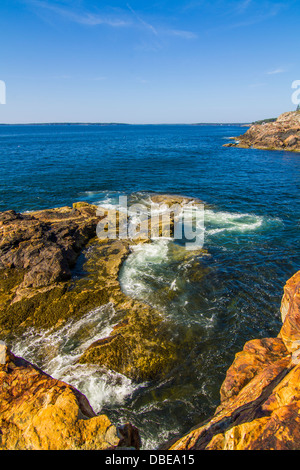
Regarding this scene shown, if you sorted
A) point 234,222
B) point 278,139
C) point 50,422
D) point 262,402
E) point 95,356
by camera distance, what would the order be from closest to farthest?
point 50,422 → point 262,402 → point 95,356 → point 234,222 → point 278,139

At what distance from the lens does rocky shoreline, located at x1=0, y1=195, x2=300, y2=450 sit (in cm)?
Answer: 505

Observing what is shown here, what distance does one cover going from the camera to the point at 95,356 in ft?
35.3

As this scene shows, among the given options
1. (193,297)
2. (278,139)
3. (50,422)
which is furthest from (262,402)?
(278,139)

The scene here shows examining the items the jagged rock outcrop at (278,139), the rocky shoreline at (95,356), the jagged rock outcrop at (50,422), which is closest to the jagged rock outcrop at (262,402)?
the rocky shoreline at (95,356)

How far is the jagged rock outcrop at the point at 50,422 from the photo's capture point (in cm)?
502

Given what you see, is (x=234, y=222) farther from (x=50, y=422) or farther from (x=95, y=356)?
(x=50, y=422)

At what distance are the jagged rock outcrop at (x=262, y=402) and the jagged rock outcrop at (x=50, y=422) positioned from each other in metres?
2.01

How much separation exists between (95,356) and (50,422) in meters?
5.65

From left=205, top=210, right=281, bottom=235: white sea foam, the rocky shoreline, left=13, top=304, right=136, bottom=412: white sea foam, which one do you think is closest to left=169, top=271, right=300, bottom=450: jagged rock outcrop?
the rocky shoreline

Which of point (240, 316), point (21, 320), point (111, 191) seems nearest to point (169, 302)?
point (240, 316)

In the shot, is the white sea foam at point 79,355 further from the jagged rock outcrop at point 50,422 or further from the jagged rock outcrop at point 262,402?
the jagged rock outcrop at point 262,402

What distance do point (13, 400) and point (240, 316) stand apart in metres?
11.6

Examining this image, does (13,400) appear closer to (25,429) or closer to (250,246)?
(25,429)

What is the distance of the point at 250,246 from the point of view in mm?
21500
